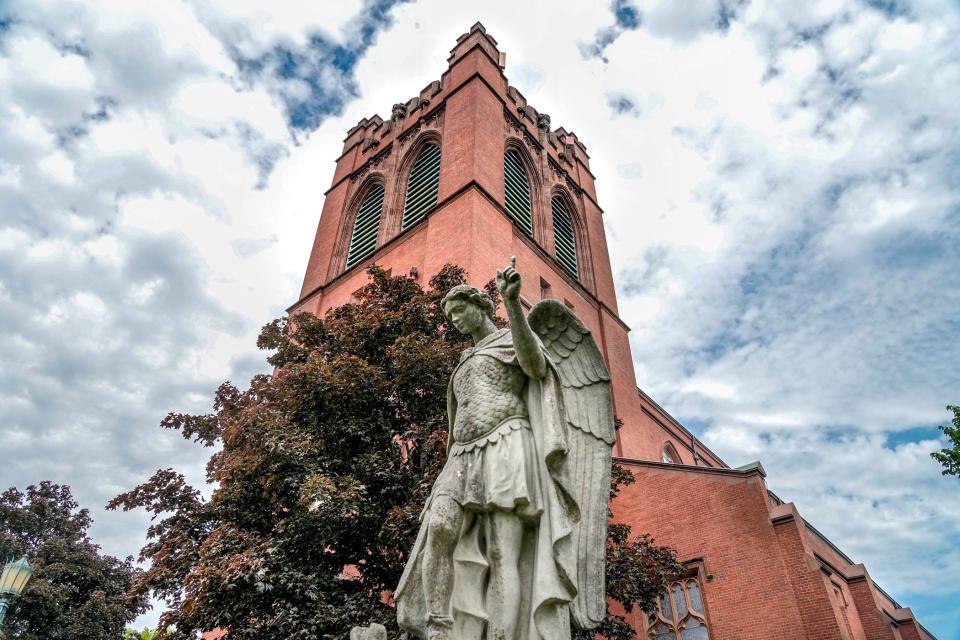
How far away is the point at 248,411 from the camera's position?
948 cm

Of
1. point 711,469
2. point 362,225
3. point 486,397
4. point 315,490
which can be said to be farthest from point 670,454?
point 486,397

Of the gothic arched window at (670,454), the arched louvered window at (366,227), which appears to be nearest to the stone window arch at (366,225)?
the arched louvered window at (366,227)

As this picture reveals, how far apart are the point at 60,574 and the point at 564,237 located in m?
20.5

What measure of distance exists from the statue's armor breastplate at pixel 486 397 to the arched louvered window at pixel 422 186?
1624 centimetres

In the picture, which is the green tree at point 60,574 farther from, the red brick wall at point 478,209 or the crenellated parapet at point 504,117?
the crenellated parapet at point 504,117

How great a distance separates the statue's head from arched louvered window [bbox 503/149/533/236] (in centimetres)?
1579

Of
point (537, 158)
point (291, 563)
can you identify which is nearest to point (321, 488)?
point (291, 563)

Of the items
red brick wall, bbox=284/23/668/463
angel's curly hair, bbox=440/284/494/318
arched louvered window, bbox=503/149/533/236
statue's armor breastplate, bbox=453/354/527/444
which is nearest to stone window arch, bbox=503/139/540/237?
arched louvered window, bbox=503/149/533/236

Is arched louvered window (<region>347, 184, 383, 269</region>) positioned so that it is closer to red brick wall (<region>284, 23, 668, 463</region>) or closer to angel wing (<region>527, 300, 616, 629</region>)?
red brick wall (<region>284, 23, 668, 463</region>)

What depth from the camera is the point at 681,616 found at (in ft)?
42.5

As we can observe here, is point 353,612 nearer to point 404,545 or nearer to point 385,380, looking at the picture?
point 404,545

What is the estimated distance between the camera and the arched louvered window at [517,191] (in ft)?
69.3

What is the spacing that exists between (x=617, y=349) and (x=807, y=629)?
12.2 metres

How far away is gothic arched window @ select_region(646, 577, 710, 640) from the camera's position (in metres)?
12.7
